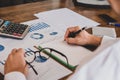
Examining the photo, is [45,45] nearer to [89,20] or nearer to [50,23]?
[50,23]

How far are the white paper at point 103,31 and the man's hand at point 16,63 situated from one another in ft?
1.43

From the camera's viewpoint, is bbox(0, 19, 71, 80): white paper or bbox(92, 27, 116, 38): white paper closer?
bbox(0, 19, 71, 80): white paper

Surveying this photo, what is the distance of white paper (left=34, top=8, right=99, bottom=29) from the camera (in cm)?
122

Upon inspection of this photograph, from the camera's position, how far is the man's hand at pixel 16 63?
786 millimetres

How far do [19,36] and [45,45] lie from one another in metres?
0.13

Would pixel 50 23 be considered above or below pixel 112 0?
below

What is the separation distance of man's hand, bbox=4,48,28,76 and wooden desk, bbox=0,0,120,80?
38cm

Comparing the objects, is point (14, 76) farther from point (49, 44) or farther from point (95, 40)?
point (95, 40)

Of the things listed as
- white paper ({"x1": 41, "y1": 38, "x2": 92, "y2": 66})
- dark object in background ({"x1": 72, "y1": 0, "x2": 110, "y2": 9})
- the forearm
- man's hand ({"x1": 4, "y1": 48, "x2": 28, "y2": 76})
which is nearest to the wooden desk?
dark object in background ({"x1": 72, "y1": 0, "x2": 110, "y2": 9})

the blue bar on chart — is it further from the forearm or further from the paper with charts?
the forearm

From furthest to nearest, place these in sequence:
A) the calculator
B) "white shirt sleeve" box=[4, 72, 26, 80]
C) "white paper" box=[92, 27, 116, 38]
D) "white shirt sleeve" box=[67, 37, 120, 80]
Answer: "white paper" box=[92, 27, 116, 38] → the calculator → "white shirt sleeve" box=[4, 72, 26, 80] → "white shirt sleeve" box=[67, 37, 120, 80]

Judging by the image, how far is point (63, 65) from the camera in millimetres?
860

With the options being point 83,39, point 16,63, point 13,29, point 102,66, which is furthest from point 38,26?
point 102,66

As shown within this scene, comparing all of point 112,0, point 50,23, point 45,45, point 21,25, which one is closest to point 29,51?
point 45,45
